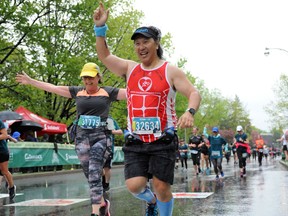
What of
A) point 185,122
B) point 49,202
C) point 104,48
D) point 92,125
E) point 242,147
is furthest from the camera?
point 242,147

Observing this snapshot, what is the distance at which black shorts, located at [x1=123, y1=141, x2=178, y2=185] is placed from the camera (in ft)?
14.6

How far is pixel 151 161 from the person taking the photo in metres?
4.49

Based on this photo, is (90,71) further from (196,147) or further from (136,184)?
(196,147)

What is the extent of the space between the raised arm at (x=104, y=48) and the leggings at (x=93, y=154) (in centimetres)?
168

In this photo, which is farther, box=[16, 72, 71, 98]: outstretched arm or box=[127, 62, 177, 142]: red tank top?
box=[16, 72, 71, 98]: outstretched arm

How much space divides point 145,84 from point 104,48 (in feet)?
2.02

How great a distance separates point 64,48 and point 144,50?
77.9 ft

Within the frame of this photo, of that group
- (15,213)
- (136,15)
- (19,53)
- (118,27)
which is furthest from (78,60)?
(15,213)

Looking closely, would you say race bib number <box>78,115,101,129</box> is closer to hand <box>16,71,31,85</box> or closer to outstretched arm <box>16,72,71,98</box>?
outstretched arm <box>16,72,71,98</box>

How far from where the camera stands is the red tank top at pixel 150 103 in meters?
4.49

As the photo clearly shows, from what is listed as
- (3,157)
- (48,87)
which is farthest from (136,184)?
(3,157)

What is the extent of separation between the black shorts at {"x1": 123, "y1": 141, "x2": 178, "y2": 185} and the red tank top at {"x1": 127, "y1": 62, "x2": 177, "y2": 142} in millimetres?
104

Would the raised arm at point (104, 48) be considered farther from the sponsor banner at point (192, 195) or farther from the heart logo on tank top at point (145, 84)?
the sponsor banner at point (192, 195)

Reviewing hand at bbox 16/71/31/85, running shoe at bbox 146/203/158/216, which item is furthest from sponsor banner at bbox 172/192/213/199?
running shoe at bbox 146/203/158/216
